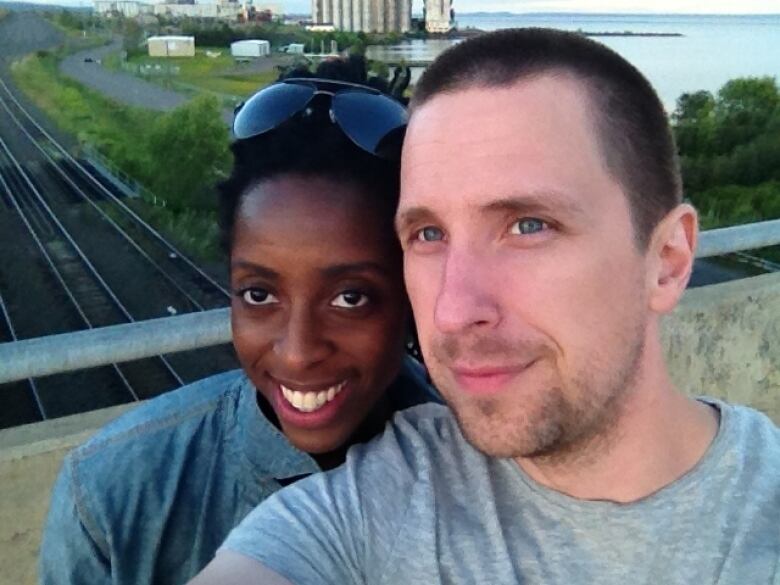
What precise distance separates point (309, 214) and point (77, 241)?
251 inches

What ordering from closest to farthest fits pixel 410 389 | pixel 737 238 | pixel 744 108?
pixel 410 389 < pixel 737 238 < pixel 744 108

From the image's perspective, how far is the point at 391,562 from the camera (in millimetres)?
1384

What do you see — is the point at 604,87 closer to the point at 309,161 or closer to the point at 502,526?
the point at 309,161

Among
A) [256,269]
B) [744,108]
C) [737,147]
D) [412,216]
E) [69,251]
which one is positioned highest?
[412,216]

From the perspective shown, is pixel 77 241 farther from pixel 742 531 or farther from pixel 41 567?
pixel 742 531

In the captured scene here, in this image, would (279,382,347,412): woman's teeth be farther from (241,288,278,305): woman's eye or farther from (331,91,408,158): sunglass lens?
(331,91,408,158): sunglass lens

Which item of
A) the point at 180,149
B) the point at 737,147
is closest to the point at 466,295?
the point at 180,149

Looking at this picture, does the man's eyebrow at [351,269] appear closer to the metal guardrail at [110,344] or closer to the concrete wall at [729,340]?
the metal guardrail at [110,344]

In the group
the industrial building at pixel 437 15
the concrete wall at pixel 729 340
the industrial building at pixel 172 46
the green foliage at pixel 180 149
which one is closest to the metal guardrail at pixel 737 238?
the concrete wall at pixel 729 340

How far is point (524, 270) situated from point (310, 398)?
18.5 inches

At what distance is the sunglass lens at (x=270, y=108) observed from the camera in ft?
5.64

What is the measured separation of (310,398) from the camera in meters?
1.62

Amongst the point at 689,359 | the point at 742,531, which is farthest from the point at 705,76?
the point at 742,531

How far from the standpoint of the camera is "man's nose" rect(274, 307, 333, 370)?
1.58 meters
